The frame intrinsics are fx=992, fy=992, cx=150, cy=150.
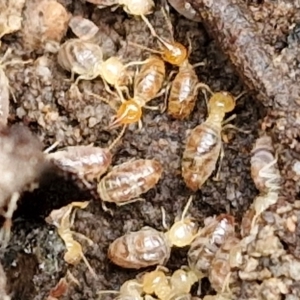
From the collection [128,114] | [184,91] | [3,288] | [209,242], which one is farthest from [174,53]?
[3,288]

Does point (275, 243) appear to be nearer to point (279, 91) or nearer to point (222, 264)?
point (222, 264)

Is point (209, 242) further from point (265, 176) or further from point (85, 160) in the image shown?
point (85, 160)

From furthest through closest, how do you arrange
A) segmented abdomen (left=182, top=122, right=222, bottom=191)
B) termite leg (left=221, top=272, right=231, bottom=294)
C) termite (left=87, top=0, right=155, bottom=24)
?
termite (left=87, top=0, right=155, bottom=24)
segmented abdomen (left=182, top=122, right=222, bottom=191)
termite leg (left=221, top=272, right=231, bottom=294)

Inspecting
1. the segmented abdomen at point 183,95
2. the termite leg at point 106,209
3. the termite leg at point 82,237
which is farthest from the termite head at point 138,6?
the termite leg at point 82,237

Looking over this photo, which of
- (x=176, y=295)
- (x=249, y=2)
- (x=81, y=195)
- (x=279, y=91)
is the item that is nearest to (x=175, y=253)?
(x=176, y=295)

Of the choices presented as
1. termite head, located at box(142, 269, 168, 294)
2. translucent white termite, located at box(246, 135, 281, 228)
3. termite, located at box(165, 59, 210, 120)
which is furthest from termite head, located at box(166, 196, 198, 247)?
termite, located at box(165, 59, 210, 120)

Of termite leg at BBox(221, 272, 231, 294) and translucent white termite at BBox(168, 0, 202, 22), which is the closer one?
termite leg at BBox(221, 272, 231, 294)

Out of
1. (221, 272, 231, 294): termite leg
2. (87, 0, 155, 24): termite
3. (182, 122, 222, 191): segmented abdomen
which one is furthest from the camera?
(87, 0, 155, 24): termite

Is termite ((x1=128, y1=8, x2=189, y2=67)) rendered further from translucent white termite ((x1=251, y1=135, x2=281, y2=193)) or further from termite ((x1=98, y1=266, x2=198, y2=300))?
termite ((x1=98, y1=266, x2=198, y2=300))

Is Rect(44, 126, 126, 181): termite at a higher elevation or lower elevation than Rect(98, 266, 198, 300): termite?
higher
